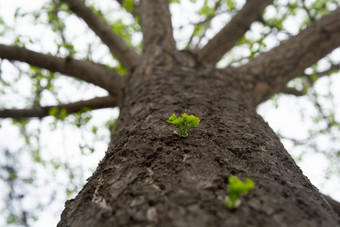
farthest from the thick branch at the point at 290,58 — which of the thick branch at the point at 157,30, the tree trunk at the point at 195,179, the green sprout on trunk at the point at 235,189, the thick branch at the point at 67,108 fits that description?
the green sprout on trunk at the point at 235,189

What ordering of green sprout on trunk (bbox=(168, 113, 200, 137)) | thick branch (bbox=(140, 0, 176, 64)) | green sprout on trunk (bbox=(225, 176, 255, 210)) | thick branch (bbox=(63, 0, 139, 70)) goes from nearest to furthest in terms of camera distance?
green sprout on trunk (bbox=(225, 176, 255, 210))
green sprout on trunk (bbox=(168, 113, 200, 137))
thick branch (bbox=(140, 0, 176, 64))
thick branch (bbox=(63, 0, 139, 70))

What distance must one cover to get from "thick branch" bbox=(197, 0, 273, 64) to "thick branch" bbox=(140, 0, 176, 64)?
415mm

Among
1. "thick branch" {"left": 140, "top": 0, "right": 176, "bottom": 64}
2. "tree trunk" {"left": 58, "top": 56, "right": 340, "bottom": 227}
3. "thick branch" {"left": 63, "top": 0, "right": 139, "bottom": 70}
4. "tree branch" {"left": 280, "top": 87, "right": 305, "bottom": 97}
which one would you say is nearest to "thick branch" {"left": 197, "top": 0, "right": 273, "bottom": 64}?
"thick branch" {"left": 140, "top": 0, "right": 176, "bottom": 64}

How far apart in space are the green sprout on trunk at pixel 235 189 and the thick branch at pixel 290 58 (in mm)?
1815

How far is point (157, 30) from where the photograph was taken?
259cm

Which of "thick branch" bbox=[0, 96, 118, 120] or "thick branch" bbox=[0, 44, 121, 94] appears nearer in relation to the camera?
"thick branch" bbox=[0, 44, 121, 94]

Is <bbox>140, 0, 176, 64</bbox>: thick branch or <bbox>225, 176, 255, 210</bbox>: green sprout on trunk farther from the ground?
<bbox>140, 0, 176, 64</bbox>: thick branch

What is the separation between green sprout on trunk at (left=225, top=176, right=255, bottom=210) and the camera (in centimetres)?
57

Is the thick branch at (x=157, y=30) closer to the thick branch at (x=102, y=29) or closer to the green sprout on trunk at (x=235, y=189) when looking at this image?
the thick branch at (x=102, y=29)

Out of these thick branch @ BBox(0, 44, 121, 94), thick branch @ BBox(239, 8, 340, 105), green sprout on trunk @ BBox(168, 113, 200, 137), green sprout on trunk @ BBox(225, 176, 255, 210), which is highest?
thick branch @ BBox(239, 8, 340, 105)

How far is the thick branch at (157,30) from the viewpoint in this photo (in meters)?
2.30

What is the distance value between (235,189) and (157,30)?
231 cm

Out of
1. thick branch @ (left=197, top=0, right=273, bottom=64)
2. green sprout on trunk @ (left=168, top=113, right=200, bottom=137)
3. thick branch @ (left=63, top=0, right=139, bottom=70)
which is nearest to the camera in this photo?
green sprout on trunk @ (left=168, top=113, right=200, bottom=137)

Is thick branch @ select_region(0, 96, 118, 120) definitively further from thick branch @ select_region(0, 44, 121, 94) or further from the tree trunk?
the tree trunk
